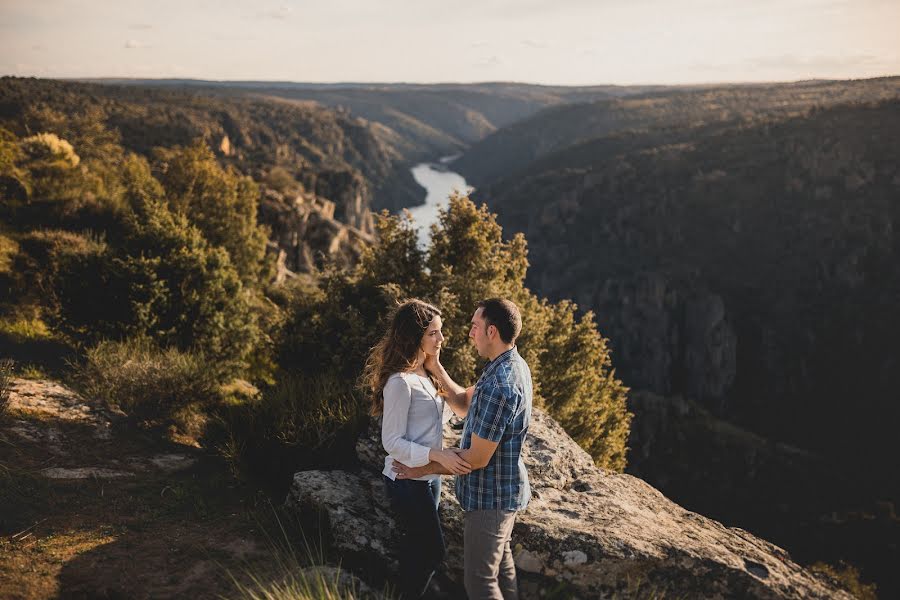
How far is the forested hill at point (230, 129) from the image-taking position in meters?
46.3

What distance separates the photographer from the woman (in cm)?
392

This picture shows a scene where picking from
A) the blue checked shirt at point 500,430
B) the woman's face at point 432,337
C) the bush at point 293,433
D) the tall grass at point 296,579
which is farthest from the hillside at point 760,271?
the woman's face at point 432,337

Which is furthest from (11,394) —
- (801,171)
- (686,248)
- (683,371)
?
(801,171)

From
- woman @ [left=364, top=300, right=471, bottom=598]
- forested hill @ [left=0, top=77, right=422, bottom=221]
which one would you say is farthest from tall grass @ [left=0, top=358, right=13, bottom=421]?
forested hill @ [left=0, top=77, right=422, bottom=221]

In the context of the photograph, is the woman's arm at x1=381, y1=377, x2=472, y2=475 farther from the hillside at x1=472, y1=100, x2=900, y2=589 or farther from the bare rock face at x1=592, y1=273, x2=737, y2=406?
the bare rock face at x1=592, y1=273, x2=737, y2=406

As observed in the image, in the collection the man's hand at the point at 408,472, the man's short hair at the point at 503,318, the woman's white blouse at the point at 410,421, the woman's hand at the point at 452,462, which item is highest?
the man's short hair at the point at 503,318

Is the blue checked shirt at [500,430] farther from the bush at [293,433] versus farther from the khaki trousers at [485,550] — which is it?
the bush at [293,433]

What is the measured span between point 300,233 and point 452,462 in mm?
32033

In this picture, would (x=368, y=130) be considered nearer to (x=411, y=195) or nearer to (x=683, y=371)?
(x=411, y=195)

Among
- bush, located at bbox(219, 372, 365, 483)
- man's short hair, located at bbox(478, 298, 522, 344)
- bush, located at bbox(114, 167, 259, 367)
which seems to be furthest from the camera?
bush, located at bbox(114, 167, 259, 367)

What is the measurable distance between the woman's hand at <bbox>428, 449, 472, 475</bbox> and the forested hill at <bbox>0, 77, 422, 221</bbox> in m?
27.9

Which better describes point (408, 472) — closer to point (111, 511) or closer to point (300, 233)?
point (111, 511)

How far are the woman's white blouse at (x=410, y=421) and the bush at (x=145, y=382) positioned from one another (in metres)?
5.47

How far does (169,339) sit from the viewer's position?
11.0 metres
